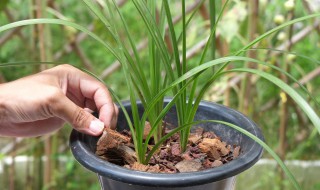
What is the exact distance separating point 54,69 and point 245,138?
0.83 feet

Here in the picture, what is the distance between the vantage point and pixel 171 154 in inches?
24.1

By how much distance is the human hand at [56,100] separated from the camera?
0.56m

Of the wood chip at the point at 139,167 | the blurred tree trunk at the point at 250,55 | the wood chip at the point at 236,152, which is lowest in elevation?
the wood chip at the point at 139,167

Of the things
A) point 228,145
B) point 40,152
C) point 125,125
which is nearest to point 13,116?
point 125,125

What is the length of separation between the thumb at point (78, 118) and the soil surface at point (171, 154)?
0.01 meters

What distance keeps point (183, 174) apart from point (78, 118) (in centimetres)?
15

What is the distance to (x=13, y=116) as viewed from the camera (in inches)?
23.4

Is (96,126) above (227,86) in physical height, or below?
below

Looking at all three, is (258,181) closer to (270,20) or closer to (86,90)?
(270,20)

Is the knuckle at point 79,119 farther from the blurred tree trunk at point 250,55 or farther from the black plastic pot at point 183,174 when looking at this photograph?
the blurred tree trunk at point 250,55

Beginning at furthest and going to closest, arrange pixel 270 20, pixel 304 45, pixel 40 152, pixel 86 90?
pixel 304 45, pixel 270 20, pixel 40 152, pixel 86 90

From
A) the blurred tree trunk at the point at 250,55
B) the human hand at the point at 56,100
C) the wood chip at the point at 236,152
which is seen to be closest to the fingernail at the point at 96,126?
the human hand at the point at 56,100

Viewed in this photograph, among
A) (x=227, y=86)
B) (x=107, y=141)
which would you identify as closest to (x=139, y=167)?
(x=107, y=141)

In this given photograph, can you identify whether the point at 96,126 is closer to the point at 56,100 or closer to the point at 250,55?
the point at 56,100
